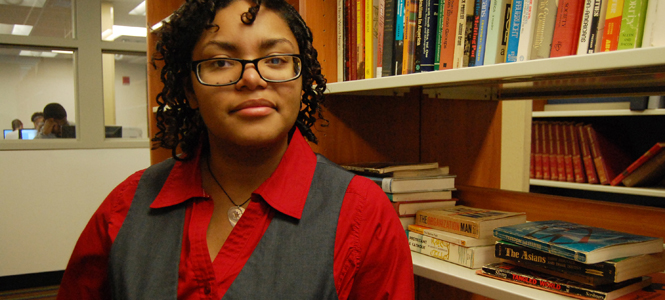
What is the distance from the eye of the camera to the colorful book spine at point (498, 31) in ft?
2.94

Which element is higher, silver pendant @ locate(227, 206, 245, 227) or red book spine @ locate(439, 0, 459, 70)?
red book spine @ locate(439, 0, 459, 70)

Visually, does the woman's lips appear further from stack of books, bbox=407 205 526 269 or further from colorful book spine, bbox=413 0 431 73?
stack of books, bbox=407 205 526 269

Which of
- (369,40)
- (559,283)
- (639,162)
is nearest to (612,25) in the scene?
(559,283)

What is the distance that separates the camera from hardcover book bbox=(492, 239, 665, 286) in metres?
0.76

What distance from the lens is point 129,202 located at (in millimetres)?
947

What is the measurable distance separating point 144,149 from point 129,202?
135 inches

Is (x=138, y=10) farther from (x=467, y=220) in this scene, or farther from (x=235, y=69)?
(x=467, y=220)

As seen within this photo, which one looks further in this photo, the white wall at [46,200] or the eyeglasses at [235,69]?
the white wall at [46,200]

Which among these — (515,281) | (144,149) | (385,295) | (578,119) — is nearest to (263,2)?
(385,295)

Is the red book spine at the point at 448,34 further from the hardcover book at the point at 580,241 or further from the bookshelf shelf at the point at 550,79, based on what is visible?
the hardcover book at the point at 580,241

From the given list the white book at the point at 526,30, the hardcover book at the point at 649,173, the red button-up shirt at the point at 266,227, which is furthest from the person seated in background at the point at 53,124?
the hardcover book at the point at 649,173

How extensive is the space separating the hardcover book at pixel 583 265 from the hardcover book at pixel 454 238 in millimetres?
55

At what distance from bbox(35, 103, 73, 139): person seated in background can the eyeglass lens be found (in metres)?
3.75

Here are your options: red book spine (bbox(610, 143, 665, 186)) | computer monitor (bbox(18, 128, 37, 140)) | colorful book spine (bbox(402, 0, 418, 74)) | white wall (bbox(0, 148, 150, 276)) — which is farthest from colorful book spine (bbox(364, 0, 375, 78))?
computer monitor (bbox(18, 128, 37, 140))
